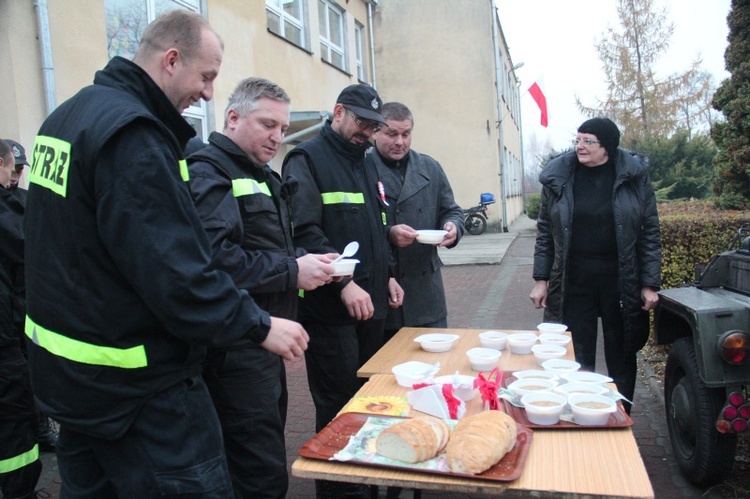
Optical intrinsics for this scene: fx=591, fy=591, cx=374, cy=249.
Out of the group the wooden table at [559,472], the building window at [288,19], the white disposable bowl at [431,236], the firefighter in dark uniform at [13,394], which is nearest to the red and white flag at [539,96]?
the building window at [288,19]

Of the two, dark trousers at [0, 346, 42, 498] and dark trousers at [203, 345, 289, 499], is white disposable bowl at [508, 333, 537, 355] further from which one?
dark trousers at [0, 346, 42, 498]

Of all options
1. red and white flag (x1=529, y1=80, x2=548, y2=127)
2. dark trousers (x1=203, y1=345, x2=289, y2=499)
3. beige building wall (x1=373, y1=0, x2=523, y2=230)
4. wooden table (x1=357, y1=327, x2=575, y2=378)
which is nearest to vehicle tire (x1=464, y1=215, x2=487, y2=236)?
beige building wall (x1=373, y1=0, x2=523, y2=230)

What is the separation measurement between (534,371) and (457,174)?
2024 cm

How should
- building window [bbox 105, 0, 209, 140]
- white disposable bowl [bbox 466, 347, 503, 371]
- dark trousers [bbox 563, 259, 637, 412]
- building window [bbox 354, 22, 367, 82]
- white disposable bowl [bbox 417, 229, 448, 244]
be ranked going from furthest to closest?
building window [bbox 354, 22, 367, 82]
building window [bbox 105, 0, 209, 140]
dark trousers [bbox 563, 259, 637, 412]
white disposable bowl [bbox 417, 229, 448, 244]
white disposable bowl [bbox 466, 347, 503, 371]

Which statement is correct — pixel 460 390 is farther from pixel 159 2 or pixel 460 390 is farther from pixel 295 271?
pixel 159 2

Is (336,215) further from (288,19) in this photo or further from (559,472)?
(288,19)

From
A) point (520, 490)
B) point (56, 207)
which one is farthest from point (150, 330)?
point (520, 490)

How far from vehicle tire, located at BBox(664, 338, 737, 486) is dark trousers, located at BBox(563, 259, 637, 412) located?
1.26 feet

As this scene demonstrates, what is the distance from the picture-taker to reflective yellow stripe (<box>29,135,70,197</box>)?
1.66 metres

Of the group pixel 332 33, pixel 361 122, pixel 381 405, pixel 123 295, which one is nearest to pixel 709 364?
pixel 381 405

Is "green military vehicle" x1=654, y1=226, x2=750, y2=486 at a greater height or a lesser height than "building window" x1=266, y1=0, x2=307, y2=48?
lesser

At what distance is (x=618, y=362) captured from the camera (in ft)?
13.6

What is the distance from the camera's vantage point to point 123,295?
170 centimetres

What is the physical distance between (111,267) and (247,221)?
96 centimetres
